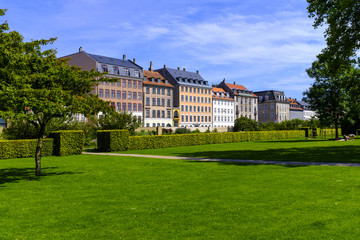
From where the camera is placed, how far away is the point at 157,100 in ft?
279

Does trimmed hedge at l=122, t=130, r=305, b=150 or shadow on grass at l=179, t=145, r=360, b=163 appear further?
trimmed hedge at l=122, t=130, r=305, b=150

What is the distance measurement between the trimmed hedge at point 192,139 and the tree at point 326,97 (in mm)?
9588

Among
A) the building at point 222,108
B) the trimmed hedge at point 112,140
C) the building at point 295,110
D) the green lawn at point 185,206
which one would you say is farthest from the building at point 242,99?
the green lawn at point 185,206

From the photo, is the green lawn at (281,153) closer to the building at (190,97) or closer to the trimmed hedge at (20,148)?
the trimmed hedge at (20,148)

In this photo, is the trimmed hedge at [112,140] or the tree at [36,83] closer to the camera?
the tree at [36,83]

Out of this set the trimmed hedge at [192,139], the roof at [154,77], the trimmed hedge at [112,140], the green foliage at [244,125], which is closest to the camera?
the trimmed hedge at [112,140]

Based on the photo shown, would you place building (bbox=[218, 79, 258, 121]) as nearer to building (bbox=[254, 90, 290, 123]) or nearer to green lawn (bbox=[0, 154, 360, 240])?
building (bbox=[254, 90, 290, 123])

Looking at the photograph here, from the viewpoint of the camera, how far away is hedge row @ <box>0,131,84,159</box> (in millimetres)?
24406

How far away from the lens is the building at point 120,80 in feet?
233

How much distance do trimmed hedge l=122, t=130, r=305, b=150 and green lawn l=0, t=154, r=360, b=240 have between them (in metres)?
19.3

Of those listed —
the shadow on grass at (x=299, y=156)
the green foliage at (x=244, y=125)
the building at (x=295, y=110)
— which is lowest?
the shadow on grass at (x=299, y=156)

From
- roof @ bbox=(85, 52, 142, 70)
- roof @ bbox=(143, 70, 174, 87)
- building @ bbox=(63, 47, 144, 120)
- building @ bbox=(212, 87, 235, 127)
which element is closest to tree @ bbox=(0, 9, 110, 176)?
building @ bbox=(63, 47, 144, 120)

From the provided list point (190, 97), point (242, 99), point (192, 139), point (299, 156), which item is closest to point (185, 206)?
Answer: point (299, 156)

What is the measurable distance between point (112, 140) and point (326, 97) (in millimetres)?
33127
